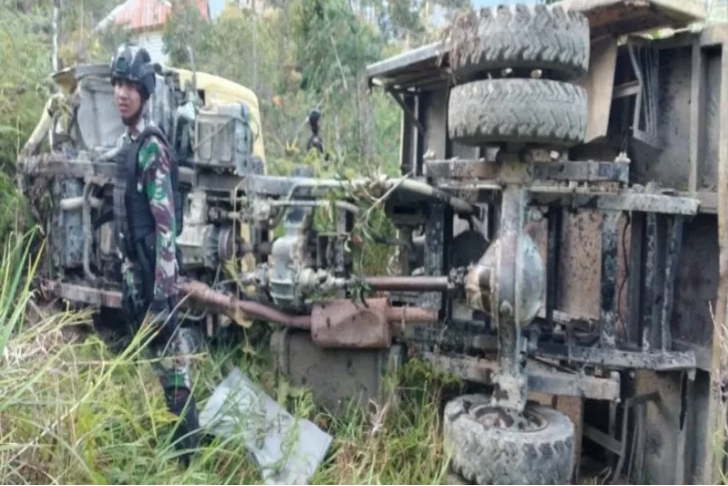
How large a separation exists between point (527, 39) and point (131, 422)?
7.65 feet

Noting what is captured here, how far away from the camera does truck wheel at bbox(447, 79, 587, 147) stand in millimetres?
2945

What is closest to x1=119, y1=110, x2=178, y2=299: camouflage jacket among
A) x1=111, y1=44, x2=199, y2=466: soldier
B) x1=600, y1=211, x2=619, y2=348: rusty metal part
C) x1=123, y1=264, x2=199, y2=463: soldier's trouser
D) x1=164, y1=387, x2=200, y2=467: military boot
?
x1=111, y1=44, x2=199, y2=466: soldier

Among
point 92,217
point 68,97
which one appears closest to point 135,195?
point 92,217

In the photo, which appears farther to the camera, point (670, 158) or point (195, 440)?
point (670, 158)

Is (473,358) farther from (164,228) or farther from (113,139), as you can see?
(113,139)

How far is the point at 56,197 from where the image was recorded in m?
4.90

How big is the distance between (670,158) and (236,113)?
2.79m

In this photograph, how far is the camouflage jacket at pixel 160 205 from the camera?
136 inches

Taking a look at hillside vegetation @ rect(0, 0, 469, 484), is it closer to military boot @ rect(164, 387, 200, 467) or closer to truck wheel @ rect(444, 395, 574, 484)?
military boot @ rect(164, 387, 200, 467)

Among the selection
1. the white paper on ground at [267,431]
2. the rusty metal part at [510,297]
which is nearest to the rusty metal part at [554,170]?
the rusty metal part at [510,297]

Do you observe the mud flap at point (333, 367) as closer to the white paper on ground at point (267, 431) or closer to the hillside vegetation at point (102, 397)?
the hillside vegetation at point (102, 397)

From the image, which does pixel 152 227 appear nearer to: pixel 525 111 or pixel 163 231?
pixel 163 231

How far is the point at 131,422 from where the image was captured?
302cm

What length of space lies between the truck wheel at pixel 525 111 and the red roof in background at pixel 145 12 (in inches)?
597
